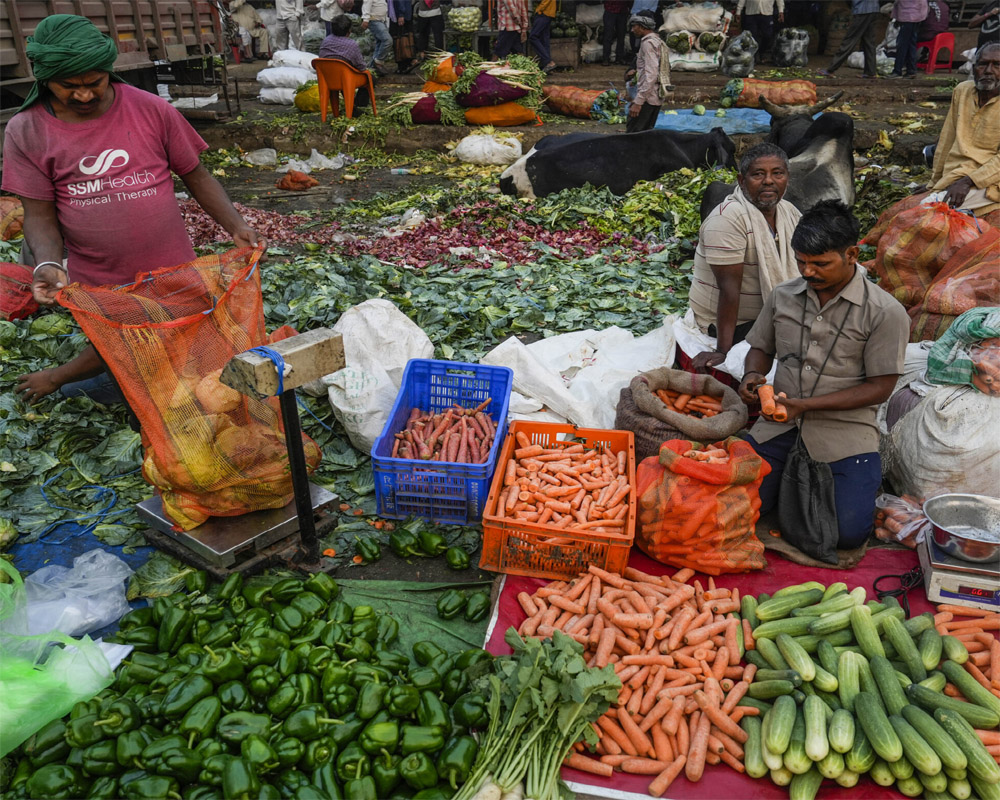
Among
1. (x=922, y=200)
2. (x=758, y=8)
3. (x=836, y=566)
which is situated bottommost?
(x=836, y=566)

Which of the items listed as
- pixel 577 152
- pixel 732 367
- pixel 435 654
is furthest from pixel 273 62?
pixel 435 654

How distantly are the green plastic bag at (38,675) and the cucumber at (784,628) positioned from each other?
2.40m

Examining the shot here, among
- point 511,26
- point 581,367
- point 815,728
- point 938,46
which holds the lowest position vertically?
point 815,728

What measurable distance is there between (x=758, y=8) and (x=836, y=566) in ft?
45.2

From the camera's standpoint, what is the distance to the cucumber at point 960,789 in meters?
2.28

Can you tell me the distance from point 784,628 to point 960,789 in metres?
0.73

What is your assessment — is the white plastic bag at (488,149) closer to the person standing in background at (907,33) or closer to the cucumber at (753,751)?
the person standing in background at (907,33)

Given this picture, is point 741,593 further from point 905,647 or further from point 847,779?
point 847,779

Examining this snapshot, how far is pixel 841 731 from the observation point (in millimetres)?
2365

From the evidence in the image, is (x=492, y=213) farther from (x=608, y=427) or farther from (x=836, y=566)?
(x=836, y=566)

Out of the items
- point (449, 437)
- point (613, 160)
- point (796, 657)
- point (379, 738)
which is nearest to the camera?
point (379, 738)

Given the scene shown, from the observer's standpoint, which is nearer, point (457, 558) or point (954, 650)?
point (954, 650)

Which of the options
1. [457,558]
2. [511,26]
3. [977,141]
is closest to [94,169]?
[457,558]

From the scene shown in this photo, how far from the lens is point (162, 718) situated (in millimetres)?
2441
